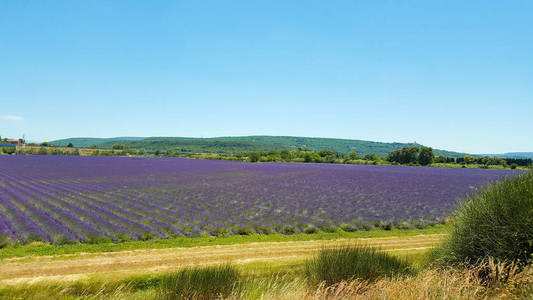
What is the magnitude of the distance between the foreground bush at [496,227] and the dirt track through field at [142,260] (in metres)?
2.49

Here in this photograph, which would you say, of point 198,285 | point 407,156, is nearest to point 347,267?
point 198,285

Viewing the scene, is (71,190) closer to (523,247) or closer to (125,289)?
(125,289)

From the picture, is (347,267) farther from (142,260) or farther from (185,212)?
(185,212)

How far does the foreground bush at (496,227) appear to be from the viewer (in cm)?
822

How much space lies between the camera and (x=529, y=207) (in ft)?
26.7

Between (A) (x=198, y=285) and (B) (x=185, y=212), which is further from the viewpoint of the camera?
(B) (x=185, y=212)

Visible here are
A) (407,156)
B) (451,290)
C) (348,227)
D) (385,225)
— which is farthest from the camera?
(407,156)

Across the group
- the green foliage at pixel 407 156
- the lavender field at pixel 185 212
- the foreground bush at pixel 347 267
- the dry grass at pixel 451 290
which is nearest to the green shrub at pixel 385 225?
the lavender field at pixel 185 212

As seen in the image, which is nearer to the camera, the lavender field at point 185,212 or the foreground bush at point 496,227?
the foreground bush at point 496,227

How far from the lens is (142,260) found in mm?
13758

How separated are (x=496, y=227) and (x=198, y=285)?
26.0 feet

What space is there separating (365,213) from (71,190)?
30.8 metres

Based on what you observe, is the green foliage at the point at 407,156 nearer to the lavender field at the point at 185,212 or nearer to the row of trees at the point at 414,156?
the row of trees at the point at 414,156

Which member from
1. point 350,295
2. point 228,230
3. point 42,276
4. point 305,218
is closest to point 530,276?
point 350,295
